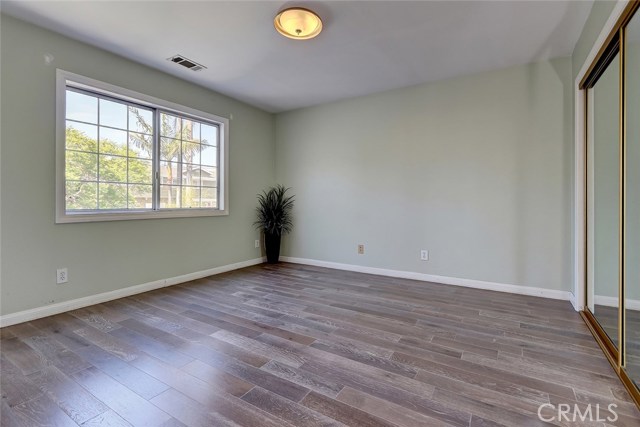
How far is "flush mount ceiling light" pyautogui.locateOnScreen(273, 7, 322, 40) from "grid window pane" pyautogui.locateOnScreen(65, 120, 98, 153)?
2040mm

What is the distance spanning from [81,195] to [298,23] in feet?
8.28

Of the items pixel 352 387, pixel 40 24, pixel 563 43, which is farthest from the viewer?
pixel 563 43

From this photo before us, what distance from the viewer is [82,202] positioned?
9.23ft

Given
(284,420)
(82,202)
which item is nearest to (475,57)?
(284,420)

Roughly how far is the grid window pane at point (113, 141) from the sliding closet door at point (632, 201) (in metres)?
4.10

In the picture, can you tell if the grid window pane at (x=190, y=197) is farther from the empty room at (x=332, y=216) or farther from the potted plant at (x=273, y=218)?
the potted plant at (x=273, y=218)

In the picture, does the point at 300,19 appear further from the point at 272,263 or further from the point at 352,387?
the point at 272,263

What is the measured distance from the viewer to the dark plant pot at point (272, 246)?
4.68 meters

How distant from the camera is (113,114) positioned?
9.97ft

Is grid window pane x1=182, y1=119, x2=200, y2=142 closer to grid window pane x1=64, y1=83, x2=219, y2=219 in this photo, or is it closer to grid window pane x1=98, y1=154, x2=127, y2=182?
grid window pane x1=64, y1=83, x2=219, y2=219

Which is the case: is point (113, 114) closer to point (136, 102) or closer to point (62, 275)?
point (136, 102)

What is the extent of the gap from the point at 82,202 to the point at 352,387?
9.58 feet

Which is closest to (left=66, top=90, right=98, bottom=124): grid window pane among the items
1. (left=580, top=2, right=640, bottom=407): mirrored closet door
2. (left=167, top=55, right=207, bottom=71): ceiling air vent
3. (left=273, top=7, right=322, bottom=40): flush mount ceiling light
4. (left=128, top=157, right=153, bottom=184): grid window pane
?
(left=128, top=157, right=153, bottom=184): grid window pane

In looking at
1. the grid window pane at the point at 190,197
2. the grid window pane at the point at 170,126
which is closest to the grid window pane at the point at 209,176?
the grid window pane at the point at 190,197
